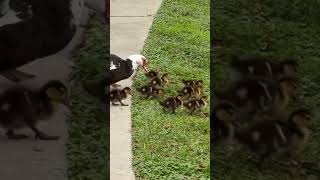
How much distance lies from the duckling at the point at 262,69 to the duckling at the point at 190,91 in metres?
0.47

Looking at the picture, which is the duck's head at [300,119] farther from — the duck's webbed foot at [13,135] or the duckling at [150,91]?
the duck's webbed foot at [13,135]

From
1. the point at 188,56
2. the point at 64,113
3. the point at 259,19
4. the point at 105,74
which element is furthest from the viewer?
the point at 259,19

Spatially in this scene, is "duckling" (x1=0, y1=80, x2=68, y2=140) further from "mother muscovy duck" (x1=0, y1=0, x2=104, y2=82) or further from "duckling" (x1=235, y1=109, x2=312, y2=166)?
"duckling" (x1=235, y1=109, x2=312, y2=166)

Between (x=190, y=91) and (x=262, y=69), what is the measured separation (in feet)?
2.74

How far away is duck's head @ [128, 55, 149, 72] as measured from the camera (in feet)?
29.3

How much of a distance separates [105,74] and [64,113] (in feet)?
3.46

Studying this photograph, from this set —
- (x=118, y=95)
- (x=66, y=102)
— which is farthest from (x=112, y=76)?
(x=66, y=102)

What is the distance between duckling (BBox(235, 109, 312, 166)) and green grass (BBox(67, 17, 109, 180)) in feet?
4.20

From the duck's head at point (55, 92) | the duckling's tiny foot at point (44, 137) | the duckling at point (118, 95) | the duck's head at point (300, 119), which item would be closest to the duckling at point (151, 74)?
the duckling at point (118, 95)

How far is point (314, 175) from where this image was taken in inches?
257

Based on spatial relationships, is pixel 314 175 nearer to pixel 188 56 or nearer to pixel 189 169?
pixel 189 169

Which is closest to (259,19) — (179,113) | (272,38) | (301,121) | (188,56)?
(272,38)

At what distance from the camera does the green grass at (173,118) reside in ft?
21.7

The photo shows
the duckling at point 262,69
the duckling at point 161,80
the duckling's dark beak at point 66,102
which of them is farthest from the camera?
the duckling at point 161,80
